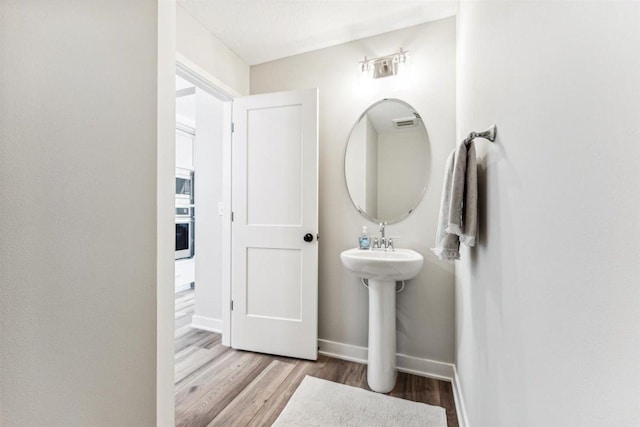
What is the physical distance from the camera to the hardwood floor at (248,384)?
158 cm

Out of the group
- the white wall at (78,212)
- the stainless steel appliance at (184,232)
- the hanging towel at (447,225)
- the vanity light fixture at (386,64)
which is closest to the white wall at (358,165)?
the vanity light fixture at (386,64)

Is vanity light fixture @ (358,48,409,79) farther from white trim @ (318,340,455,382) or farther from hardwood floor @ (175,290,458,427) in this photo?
hardwood floor @ (175,290,458,427)

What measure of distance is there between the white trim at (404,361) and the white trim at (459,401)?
0.08m

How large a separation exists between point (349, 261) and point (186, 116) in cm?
371

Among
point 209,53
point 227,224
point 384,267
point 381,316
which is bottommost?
point 381,316

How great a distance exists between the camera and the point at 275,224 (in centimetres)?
227

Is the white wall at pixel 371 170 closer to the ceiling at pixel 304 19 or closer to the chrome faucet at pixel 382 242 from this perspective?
the chrome faucet at pixel 382 242

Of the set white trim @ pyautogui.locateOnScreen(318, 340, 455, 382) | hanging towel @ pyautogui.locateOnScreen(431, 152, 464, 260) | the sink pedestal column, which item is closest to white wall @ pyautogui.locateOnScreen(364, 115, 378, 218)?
the sink pedestal column

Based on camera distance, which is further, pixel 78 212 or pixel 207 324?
pixel 207 324

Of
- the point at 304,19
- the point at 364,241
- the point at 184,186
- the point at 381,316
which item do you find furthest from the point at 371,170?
the point at 184,186

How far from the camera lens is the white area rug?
4.96ft

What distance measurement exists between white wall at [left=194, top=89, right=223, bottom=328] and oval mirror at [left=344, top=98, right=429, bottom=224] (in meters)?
1.37

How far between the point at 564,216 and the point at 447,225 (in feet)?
2.07

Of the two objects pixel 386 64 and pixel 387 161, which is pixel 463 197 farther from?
pixel 386 64
